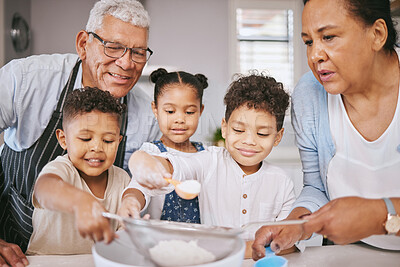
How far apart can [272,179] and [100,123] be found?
0.28 meters

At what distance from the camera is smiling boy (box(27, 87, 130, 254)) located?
0.42 metres

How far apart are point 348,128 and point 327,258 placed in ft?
0.66

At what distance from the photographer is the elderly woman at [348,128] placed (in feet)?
1.33

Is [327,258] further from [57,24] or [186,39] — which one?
[57,24]

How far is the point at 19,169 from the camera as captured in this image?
606 millimetres

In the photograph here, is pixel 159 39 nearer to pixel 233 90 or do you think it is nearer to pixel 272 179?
pixel 233 90

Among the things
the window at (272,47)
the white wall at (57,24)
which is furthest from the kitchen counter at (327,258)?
the white wall at (57,24)

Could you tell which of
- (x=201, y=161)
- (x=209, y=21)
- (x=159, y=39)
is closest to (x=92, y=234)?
(x=201, y=161)

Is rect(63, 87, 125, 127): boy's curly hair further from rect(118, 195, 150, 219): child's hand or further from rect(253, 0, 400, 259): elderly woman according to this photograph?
rect(253, 0, 400, 259): elderly woman

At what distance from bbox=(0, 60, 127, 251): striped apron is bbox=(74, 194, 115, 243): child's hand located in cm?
19

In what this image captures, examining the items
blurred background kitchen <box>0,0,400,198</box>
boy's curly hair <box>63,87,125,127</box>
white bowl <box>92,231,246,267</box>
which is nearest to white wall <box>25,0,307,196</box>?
blurred background kitchen <box>0,0,400,198</box>

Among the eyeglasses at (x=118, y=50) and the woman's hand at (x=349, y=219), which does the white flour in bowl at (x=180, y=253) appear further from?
the eyeglasses at (x=118, y=50)

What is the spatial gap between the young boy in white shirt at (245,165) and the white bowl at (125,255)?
143 mm

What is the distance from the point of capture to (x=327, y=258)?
0.51m
